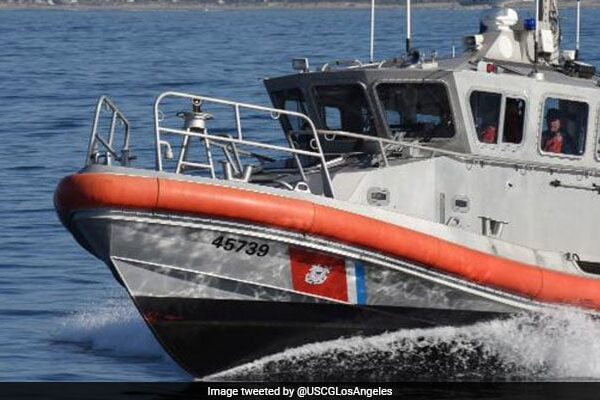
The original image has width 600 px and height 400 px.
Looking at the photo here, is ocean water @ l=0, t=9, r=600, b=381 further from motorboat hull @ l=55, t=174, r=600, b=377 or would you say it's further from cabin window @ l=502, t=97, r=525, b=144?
cabin window @ l=502, t=97, r=525, b=144

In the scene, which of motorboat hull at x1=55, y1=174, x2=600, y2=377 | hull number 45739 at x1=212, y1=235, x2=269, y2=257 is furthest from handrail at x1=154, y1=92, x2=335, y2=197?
hull number 45739 at x1=212, y1=235, x2=269, y2=257

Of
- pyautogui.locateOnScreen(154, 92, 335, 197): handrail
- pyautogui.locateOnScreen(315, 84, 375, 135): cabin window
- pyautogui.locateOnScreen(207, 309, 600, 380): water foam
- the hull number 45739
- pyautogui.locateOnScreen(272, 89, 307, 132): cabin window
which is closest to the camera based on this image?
pyautogui.locateOnScreen(154, 92, 335, 197): handrail

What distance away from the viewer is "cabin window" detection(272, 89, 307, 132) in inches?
648

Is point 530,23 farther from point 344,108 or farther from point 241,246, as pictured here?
point 241,246

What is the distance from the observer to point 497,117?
1582cm

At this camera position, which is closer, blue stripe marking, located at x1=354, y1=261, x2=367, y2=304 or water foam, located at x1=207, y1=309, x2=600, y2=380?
blue stripe marking, located at x1=354, y1=261, x2=367, y2=304

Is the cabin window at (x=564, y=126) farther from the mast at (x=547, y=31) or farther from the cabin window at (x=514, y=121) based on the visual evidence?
the mast at (x=547, y=31)

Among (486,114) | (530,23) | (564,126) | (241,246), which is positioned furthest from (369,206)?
(530,23)

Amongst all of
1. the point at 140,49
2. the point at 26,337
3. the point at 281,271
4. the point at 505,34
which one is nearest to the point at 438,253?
the point at 281,271

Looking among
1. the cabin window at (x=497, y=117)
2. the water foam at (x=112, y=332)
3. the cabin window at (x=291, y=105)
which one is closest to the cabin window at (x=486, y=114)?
the cabin window at (x=497, y=117)

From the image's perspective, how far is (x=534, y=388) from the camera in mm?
15570

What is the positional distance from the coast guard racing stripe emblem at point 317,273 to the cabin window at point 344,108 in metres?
1.71

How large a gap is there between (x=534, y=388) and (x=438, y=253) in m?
1.59

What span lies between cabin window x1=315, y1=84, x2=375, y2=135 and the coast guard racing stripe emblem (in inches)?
67.3
